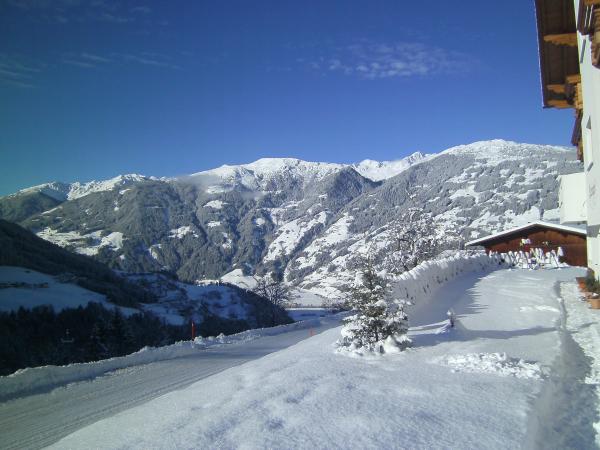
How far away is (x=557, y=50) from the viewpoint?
14773mm

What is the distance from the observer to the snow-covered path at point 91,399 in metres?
6.96

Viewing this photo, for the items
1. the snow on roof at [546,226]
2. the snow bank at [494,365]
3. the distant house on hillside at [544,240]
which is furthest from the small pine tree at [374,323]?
the distant house on hillside at [544,240]

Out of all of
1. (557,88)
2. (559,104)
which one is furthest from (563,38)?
(559,104)

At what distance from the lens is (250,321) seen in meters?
60.1

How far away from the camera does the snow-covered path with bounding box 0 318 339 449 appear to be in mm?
6961

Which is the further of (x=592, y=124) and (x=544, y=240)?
(x=544, y=240)

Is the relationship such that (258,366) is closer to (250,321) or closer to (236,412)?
(236,412)

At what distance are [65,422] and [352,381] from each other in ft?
15.6

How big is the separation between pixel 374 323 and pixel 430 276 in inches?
421

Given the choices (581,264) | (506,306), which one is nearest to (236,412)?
(506,306)

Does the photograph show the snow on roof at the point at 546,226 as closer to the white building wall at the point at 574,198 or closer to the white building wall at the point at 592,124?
the white building wall at the point at 574,198

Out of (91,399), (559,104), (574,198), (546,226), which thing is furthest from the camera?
(546,226)

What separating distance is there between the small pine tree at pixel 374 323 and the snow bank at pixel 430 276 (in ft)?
10.2

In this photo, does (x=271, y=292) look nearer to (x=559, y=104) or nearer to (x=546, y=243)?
(x=546, y=243)
